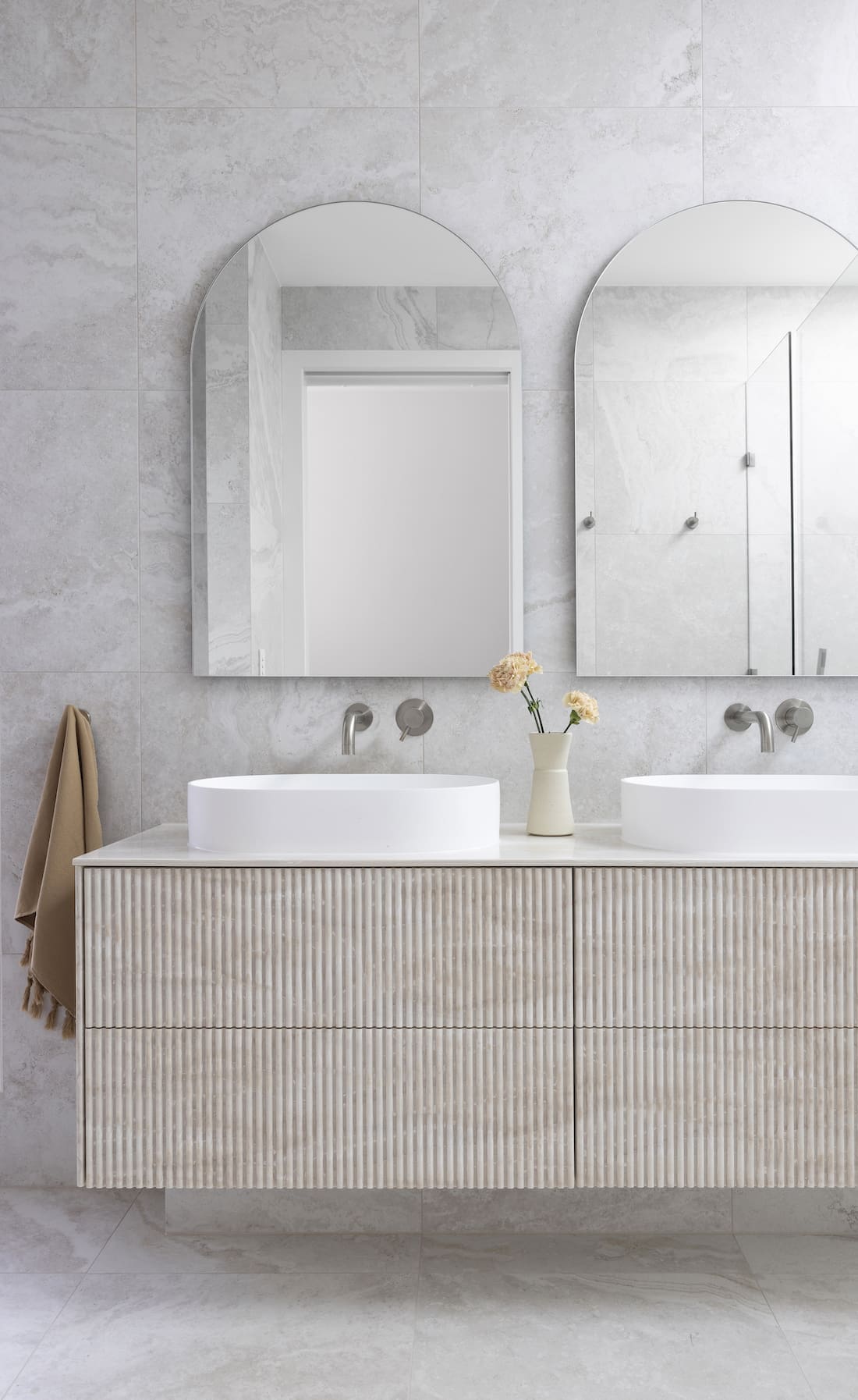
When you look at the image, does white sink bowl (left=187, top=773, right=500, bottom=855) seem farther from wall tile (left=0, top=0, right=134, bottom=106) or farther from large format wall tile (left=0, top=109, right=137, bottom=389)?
wall tile (left=0, top=0, right=134, bottom=106)

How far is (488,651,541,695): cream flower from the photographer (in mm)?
1773

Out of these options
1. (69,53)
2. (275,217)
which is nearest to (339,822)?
(275,217)

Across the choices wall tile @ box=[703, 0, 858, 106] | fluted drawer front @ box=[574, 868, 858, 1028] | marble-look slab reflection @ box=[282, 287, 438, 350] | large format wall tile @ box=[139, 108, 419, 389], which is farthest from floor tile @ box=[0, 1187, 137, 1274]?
wall tile @ box=[703, 0, 858, 106]

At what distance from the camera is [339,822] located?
156 cm

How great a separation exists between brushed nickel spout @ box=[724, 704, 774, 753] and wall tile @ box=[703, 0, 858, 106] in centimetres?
124

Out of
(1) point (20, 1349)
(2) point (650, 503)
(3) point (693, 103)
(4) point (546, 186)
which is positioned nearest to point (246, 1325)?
(1) point (20, 1349)

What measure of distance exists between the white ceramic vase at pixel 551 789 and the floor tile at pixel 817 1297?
869 mm

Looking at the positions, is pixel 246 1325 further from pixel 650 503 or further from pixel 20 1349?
pixel 650 503

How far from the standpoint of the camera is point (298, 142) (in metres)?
2.01

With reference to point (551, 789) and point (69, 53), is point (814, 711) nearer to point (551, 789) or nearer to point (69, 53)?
point (551, 789)

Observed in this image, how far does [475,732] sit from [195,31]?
155 cm

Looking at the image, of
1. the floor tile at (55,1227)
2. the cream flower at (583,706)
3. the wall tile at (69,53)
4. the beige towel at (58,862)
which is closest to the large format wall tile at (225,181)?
the wall tile at (69,53)

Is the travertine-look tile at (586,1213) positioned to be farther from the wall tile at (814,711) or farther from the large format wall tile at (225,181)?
the large format wall tile at (225,181)

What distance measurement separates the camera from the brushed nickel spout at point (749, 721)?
6.32 feet
